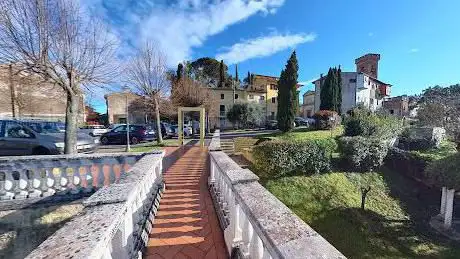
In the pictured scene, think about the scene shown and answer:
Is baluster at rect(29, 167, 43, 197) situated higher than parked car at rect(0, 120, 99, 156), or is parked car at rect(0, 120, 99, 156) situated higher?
parked car at rect(0, 120, 99, 156)

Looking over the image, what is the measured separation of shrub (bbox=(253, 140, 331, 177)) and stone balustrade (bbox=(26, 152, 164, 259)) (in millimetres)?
8573

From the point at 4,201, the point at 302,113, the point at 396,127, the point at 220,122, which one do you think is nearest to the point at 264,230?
the point at 4,201

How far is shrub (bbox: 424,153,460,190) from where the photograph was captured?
9352mm

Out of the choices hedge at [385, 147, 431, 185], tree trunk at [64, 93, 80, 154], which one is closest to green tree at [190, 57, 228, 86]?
hedge at [385, 147, 431, 185]

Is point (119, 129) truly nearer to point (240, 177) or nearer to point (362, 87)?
point (240, 177)

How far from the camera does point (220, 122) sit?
39.3 m

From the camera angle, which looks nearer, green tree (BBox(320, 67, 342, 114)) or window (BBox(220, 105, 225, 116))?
green tree (BBox(320, 67, 342, 114))

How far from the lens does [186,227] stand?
11.1ft

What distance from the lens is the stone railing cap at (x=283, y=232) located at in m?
1.32

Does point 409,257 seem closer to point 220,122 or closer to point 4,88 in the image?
point 4,88

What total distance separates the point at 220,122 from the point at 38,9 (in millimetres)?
32625

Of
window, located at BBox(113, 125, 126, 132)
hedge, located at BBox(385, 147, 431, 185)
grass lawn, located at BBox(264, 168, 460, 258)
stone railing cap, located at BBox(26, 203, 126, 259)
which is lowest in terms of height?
grass lawn, located at BBox(264, 168, 460, 258)

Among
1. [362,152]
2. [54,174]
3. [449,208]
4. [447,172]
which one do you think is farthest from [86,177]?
[362,152]

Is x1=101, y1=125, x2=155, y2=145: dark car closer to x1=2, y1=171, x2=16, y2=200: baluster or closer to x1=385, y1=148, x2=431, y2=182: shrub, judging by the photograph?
x1=2, y1=171, x2=16, y2=200: baluster
